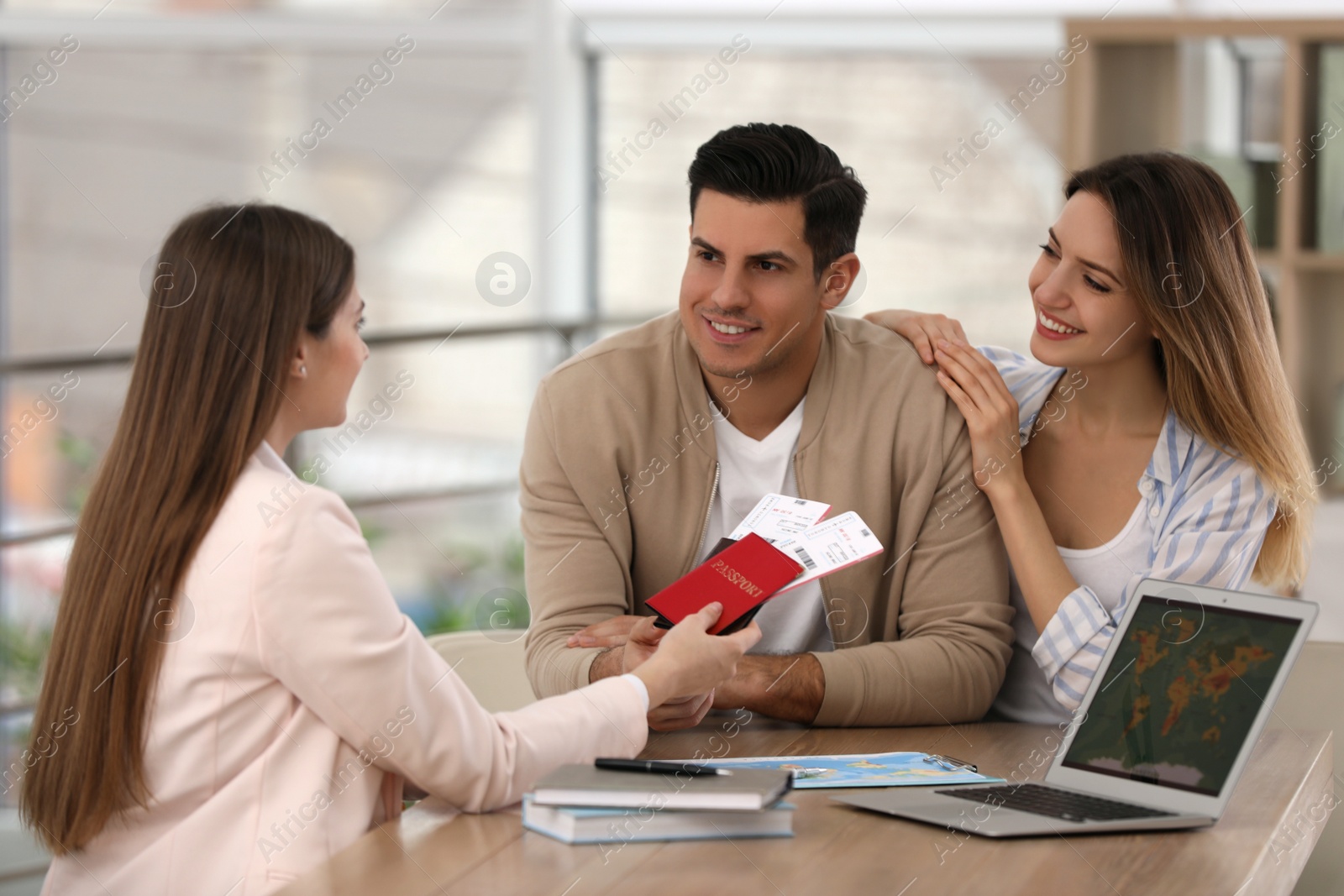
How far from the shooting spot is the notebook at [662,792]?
122 centimetres

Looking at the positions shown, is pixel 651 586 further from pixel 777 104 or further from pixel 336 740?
pixel 777 104

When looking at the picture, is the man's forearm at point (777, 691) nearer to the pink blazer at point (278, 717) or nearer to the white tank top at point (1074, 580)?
the white tank top at point (1074, 580)

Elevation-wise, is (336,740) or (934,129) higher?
(934,129)

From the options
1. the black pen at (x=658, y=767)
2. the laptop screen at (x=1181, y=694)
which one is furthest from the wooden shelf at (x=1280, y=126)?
the black pen at (x=658, y=767)

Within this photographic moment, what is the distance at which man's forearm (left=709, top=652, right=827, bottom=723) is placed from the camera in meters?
1.72

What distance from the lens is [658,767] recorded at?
1267mm

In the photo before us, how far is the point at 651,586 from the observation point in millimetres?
2010

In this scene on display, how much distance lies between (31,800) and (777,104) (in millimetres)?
4114

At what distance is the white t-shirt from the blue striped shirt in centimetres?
32

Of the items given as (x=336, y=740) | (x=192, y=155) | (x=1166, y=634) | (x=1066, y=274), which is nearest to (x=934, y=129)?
(x=192, y=155)

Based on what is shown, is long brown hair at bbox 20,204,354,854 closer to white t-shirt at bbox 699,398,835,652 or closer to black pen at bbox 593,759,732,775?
black pen at bbox 593,759,732,775

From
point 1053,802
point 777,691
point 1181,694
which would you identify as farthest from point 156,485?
point 1181,694

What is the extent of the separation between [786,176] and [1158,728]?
3.26 feet

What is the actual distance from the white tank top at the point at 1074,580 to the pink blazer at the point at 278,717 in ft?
3.14
